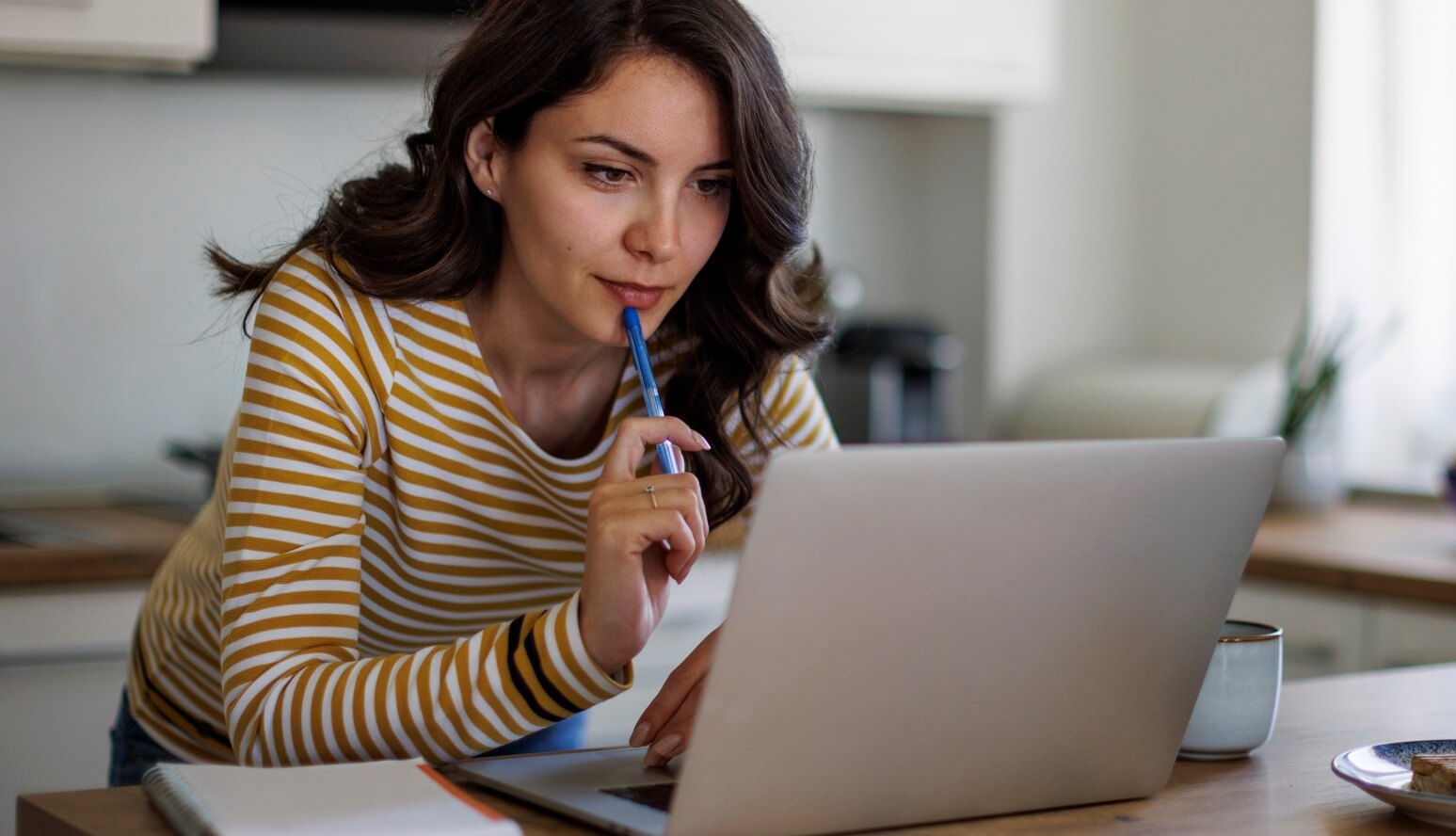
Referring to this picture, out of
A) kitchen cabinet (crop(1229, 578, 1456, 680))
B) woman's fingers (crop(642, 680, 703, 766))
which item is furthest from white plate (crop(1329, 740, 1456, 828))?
kitchen cabinet (crop(1229, 578, 1456, 680))

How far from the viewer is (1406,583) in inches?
80.2

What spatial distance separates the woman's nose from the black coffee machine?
161 cm

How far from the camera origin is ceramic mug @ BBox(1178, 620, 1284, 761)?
1.00 metres

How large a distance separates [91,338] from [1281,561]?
1.76 meters

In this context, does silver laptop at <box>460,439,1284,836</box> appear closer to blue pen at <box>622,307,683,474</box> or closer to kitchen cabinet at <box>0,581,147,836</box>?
blue pen at <box>622,307,683,474</box>

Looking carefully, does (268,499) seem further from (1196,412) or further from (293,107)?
(1196,412)

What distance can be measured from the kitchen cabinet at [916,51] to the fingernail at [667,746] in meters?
1.60

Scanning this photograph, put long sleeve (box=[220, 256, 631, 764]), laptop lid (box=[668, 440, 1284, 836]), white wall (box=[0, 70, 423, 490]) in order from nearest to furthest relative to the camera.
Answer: laptop lid (box=[668, 440, 1284, 836])
long sleeve (box=[220, 256, 631, 764])
white wall (box=[0, 70, 423, 490])

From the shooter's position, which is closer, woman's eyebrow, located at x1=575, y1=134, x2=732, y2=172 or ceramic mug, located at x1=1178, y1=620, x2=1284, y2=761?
ceramic mug, located at x1=1178, y1=620, x2=1284, y2=761

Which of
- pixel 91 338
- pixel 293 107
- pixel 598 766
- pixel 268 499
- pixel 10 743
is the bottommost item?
pixel 10 743

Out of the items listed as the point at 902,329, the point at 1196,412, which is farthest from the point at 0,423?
the point at 1196,412

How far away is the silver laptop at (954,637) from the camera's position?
0.74 m

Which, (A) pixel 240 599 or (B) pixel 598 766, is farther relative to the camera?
(A) pixel 240 599

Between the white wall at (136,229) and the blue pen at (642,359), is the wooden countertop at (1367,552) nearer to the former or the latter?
the blue pen at (642,359)
